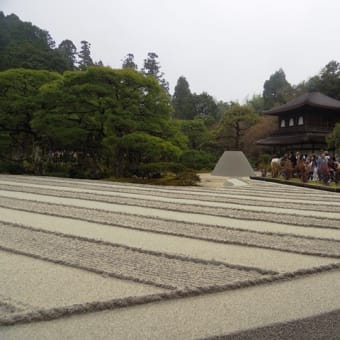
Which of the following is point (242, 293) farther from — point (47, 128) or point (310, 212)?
point (47, 128)

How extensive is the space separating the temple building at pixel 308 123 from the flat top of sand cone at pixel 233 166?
738 cm

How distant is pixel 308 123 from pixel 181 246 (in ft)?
69.5

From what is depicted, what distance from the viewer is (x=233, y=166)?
16172 millimetres

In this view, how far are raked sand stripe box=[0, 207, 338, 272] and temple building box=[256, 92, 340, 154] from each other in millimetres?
19272

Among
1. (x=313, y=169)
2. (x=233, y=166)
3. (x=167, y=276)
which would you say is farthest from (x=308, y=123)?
(x=167, y=276)

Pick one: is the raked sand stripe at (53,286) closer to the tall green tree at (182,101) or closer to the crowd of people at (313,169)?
the crowd of people at (313,169)

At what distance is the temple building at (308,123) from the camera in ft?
73.3

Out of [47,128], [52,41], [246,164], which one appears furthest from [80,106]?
[52,41]

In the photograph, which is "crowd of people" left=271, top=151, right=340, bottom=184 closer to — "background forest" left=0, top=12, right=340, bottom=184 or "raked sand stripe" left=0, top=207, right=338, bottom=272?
Result: "background forest" left=0, top=12, right=340, bottom=184

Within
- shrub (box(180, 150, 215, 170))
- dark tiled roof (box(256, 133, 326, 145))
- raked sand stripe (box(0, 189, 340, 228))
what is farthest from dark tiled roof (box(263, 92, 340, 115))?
raked sand stripe (box(0, 189, 340, 228))

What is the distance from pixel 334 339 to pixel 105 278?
67.0 inches

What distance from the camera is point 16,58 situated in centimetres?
2509

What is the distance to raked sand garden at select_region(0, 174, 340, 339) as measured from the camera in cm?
220

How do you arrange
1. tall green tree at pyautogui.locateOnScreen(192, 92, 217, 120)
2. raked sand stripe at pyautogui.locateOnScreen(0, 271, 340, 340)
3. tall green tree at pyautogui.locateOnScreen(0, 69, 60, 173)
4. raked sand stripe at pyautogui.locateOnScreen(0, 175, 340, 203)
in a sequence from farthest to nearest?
tall green tree at pyautogui.locateOnScreen(192, 92, 217, 120) → tall green tree at pyautogui.locateOnScreen(0, 69, 60, 173) → raked sand stripe at pyautogui.locateOnScreen(0, 175, 340, 203) → raked sand stripe at pyautogui.locateOnScreen(0, 271, 340, 340)
